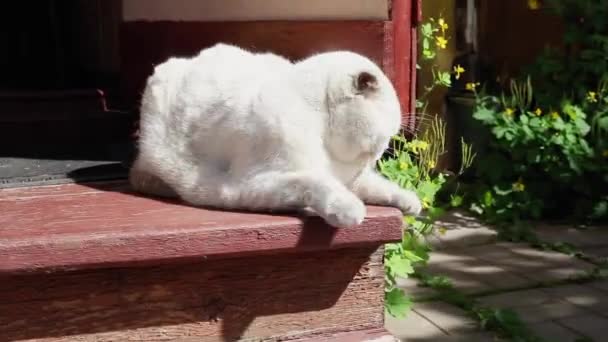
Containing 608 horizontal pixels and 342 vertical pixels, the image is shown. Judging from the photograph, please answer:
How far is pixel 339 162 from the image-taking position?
1313 millimetres

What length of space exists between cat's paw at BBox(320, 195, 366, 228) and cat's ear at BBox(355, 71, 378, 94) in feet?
0.67

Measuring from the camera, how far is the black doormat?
5.74 ft

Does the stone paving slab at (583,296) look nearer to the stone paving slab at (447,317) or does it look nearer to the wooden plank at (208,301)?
the stone paving slab at (447,317)

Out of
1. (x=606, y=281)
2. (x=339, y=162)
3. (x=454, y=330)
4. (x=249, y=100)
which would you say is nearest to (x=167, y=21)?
(x=249, y=100)

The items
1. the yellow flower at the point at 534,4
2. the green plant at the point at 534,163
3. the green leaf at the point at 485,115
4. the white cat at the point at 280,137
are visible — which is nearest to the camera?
the white cat at the point at 280,137

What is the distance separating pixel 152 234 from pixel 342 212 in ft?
1.05

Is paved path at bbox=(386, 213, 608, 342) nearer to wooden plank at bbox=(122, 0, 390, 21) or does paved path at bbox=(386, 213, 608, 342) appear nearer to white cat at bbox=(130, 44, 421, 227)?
wooden plank at bbox=(122, 0, 390, 21)

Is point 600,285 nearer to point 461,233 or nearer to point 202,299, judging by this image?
point 461,233

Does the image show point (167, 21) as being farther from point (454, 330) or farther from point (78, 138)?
point (454, 330)

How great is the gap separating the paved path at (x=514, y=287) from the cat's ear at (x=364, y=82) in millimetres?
1292

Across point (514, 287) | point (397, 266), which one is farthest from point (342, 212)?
point (514, 287)

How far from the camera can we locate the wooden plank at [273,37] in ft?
6.31

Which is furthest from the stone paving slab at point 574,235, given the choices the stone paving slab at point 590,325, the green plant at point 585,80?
the stone paving slab at point 590,325

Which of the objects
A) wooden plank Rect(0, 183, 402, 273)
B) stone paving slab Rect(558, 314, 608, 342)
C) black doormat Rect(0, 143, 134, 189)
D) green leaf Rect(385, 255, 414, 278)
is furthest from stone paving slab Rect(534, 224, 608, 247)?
wooden plank Rect(0, 183, 402, 273)
